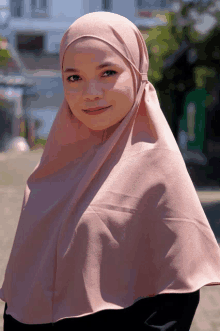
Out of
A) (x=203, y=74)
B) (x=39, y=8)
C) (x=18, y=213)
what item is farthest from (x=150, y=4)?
(x=18, y=213)

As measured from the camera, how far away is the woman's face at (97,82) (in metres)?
1.53

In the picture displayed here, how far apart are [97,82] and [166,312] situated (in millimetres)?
812

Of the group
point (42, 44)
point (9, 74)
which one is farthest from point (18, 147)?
point (42, 44)

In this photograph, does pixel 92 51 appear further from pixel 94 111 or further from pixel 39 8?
pixel 39 8

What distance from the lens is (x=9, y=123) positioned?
66.0 feet

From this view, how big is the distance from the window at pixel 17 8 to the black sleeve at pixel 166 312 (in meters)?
25.4

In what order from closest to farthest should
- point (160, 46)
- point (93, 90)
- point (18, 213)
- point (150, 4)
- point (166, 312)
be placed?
point (166, 312), point (93, 90), point (18, 213), point (160, 46), point (150, 4)

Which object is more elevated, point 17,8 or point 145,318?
point 145,318

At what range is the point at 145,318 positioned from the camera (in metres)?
1.45

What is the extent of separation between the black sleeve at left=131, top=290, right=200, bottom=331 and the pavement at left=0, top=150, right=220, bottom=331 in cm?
226

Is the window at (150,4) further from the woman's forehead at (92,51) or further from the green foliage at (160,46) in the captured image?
the woman's forehead at (92,51)

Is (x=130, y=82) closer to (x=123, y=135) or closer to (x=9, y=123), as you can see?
(x=123, y=135)

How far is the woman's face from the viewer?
5.02ft

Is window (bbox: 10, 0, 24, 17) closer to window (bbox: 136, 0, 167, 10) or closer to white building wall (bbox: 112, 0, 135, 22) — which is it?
white building wall (bbox: 112, 0, 135, 22)
